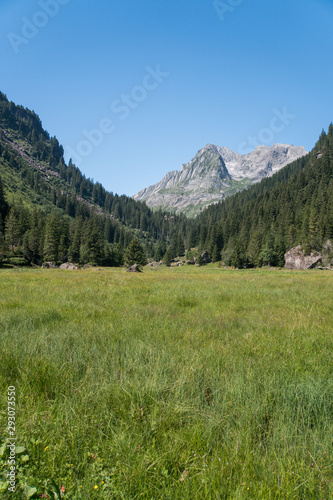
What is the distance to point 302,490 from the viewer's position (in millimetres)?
1626

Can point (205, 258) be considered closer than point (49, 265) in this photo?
No

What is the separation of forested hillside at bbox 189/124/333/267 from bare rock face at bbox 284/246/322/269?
247 centimetres

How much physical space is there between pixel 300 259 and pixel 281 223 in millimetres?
31554

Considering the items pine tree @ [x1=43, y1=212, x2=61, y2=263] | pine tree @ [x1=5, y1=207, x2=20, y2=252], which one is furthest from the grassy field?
pine tree @ [x1=5, y1=207, x2=20, y2=252]

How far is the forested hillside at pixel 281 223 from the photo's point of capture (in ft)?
277

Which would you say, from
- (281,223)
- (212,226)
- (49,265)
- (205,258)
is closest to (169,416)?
(49,265)

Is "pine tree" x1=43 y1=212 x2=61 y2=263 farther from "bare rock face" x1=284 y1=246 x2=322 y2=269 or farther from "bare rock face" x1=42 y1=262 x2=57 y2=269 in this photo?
"bare rock face" x1=284 y1=246 x2=322 y2=269

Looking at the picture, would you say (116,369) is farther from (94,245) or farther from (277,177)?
(277,177)

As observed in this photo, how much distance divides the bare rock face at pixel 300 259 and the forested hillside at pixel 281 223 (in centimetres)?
247

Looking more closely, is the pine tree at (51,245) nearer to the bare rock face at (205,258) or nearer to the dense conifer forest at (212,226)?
the dense conifer forest at (212,226)

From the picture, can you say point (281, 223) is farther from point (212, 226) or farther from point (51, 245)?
point (51, 245)

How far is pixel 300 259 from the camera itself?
3125 inches

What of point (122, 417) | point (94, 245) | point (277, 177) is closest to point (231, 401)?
point (122, 417)

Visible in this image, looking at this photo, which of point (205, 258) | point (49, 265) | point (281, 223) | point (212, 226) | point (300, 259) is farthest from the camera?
point (212, 226)
